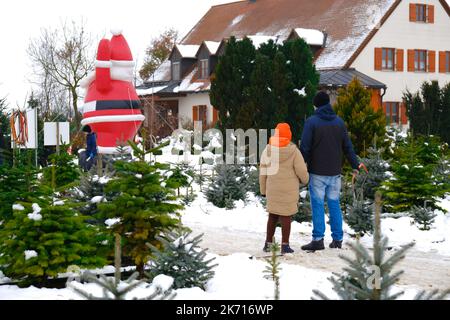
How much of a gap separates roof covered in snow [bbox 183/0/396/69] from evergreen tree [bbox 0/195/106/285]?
88.0 ft

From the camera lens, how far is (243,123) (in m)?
19.5

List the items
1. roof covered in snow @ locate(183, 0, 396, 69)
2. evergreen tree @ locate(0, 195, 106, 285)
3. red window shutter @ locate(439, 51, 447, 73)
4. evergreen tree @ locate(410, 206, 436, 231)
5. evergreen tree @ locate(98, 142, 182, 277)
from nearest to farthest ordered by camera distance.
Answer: evergreen tree @ locate(0, 195, 106, 285) → evergreen tree @ locate(98, 142, 182, 277) → evergreen tree @ locate(410, 206, 436, 231) → roof covered in snow @ locate(183, 0, 396, 69) → red window shutter @ locate(439, 51, 447, 73)

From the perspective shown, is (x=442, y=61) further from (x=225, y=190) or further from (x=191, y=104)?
(x=225, y=190)

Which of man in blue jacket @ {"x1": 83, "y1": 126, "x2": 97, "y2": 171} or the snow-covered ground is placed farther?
man in blue jacket @ {"x1": 83, "y1": 126, "x2": 97, "y2": 171}

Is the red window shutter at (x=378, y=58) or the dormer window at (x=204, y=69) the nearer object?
the red window shutter at (x=378, y=58)

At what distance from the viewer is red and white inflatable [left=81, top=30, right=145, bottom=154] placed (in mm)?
14000

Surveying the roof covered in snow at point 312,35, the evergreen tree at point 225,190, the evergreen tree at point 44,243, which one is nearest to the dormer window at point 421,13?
the roof covered in snow at point 312,35

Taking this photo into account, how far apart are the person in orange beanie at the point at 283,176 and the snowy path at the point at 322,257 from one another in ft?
1.40

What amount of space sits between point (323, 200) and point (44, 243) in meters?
3.74

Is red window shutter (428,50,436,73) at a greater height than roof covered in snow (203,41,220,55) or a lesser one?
lesser

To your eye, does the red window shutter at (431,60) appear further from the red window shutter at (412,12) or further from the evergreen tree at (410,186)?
the evergreen tree at (410,186)

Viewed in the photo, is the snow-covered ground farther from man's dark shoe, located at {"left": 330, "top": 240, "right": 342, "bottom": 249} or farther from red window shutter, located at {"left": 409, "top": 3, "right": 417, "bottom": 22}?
red window shutter, located at {"left": 409, "top": 3, "right": 417, "bottom": 22}

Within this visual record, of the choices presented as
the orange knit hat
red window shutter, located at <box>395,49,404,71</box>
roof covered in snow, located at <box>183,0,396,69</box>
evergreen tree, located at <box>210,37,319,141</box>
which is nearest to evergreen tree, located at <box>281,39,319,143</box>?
evergreen tree, located at <box>210,37,319,141</box>

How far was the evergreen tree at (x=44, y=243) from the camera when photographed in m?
6.24
